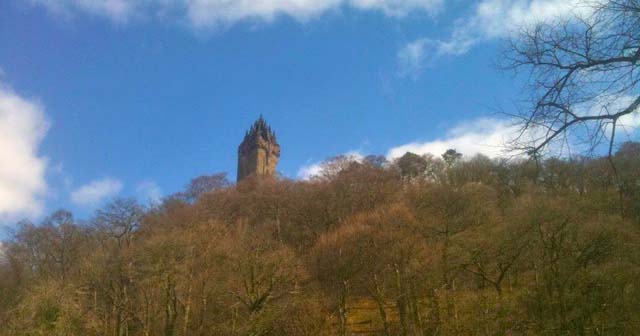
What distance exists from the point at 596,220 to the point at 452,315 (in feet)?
26.2

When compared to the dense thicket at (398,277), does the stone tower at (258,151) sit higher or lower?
higher

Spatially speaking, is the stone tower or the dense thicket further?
the stone tower

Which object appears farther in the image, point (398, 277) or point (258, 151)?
point (258, 151)

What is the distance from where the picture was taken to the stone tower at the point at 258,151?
91.0 metres

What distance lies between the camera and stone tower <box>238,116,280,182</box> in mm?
91000

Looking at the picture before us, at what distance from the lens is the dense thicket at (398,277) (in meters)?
15.8

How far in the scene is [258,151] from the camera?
91188 mm

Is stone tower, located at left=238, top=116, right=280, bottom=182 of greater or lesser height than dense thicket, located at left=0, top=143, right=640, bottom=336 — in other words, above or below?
above

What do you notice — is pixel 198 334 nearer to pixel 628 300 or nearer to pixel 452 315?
pixel 452 315

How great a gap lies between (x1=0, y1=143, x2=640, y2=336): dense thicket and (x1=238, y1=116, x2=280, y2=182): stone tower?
5649 cm

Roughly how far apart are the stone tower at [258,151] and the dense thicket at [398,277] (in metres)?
56.5

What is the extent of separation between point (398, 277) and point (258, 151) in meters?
72.3

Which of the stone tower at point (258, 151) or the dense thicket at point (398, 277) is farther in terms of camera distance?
the stone tower at point (258, 151)

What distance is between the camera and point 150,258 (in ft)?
78.6
